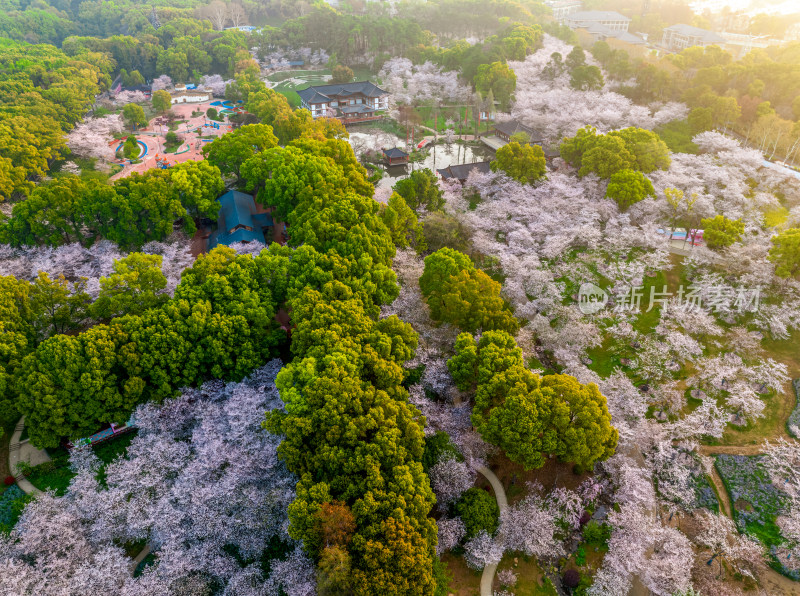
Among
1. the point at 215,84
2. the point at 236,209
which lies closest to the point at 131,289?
the point at 236,209

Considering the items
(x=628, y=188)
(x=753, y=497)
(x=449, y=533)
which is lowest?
(x=753, y=497)

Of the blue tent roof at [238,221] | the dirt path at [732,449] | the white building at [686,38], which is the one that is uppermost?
the white building at [686,38]

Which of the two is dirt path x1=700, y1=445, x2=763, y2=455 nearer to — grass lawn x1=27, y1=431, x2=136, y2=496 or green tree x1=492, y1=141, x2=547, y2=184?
green tree x1=492, y1=141, x2=547, y2=184

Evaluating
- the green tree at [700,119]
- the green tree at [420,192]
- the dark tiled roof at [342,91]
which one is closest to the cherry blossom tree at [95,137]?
the dark tiled roof at [342,91]

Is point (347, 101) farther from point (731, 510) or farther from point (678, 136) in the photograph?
point (731, 510)

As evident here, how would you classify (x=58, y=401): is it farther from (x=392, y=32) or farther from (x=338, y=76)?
(x=392, y=32)

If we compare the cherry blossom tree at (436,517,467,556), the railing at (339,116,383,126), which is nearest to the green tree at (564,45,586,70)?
the railing at (339,116,383,126)

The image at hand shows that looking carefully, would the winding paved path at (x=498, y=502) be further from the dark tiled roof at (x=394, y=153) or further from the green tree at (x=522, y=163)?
the dark tiled roof at (x=394, y=153)

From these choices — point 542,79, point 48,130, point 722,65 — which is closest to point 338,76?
point 542,79
